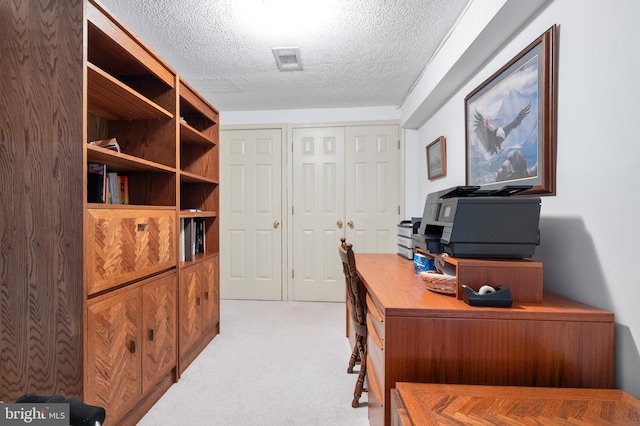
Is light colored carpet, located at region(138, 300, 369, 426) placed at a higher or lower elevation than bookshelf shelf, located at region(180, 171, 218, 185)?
lower

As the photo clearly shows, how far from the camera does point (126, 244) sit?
1.43 meters

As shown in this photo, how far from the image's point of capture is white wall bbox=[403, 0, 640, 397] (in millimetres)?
940

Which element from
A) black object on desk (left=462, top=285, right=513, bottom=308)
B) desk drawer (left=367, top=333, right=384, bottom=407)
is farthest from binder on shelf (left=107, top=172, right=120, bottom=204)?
black object on desk (left=462, top=285, right=513, bottom=308)

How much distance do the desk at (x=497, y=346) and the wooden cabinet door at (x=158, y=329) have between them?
1279 mm

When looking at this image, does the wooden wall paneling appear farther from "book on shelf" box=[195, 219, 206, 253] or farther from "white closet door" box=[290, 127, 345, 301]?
"white closet door" box=[290, 127, 345, 301]

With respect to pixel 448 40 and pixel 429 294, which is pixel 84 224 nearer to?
pixel 429 294

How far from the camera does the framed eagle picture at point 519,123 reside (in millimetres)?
1277

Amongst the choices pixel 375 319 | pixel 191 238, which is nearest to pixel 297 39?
pixel 191 238

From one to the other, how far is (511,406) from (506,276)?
48 cm

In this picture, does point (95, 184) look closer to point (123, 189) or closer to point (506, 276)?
point (123, 189)

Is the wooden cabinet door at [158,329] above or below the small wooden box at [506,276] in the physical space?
below

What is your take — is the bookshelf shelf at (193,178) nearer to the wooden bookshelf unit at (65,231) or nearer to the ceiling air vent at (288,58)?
the wooden bookshelf unit at (65,231)

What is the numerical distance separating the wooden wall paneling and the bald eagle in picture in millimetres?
2011

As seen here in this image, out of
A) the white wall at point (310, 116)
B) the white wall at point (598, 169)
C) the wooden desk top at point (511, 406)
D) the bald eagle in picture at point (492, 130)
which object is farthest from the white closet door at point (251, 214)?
the wooden desk top at point (511, 406)
